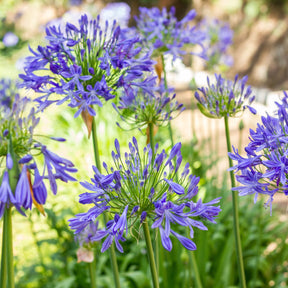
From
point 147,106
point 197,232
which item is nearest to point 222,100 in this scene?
point 147,106

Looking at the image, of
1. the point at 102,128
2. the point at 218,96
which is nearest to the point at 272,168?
the point at 218,96

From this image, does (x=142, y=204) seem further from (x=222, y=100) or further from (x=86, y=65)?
(x=222, y=100)

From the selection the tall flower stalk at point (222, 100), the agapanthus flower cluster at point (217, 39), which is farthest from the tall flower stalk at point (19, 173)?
the agapanthus flower cluster at point (217, 39)

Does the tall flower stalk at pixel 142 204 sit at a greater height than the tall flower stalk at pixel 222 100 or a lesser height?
lesser

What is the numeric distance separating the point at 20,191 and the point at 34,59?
1.99 ft

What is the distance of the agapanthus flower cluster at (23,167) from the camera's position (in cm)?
100

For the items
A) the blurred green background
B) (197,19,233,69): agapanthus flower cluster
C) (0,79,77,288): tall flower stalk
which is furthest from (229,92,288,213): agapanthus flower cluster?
(197,19,233,69): agapanthus flower cluster

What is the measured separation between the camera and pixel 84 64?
1417 millimetres

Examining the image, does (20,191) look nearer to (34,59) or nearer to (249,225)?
(34,59)

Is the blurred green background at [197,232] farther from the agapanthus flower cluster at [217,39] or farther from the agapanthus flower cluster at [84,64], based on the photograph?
the agapanthus flower cluster at [217,39]

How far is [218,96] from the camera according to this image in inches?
62.3

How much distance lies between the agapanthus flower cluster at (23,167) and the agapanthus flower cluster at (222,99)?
0.68m

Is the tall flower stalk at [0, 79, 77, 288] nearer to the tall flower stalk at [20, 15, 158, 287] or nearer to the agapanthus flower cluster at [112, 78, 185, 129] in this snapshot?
the tall flower stalk at [20, 15, 158, 287]

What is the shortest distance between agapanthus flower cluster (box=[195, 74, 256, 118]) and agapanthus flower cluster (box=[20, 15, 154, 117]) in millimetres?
302
